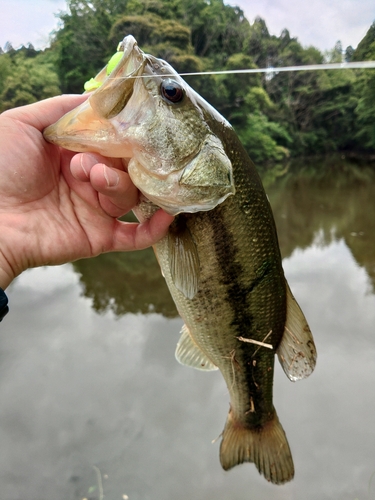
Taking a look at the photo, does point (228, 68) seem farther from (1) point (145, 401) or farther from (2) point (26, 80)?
(1) point (145, 401)

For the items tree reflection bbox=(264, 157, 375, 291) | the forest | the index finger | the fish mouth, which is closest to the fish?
the fish mouth

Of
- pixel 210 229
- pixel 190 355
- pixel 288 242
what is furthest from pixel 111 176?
pixel 288 242

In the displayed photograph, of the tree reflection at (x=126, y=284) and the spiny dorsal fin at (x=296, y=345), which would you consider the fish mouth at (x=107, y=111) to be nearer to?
the spiny dorsal fin at (x=296, y=345)

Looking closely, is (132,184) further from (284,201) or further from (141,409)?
(284,201)

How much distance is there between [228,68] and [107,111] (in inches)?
1115

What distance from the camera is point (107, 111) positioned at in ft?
3.86

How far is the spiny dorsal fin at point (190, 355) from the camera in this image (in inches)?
79.0

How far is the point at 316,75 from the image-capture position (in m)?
31.0

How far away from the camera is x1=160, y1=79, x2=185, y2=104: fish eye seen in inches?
48.9

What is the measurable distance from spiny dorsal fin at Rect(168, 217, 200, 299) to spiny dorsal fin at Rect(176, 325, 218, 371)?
55 cm

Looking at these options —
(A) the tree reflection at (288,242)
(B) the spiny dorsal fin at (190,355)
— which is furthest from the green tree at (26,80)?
(B) the spiny dorsal fin at (190,355)

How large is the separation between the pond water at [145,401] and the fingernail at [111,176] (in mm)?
2732

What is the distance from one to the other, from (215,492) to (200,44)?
3023 centimetres

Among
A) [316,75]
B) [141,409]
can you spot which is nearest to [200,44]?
[316,75]
